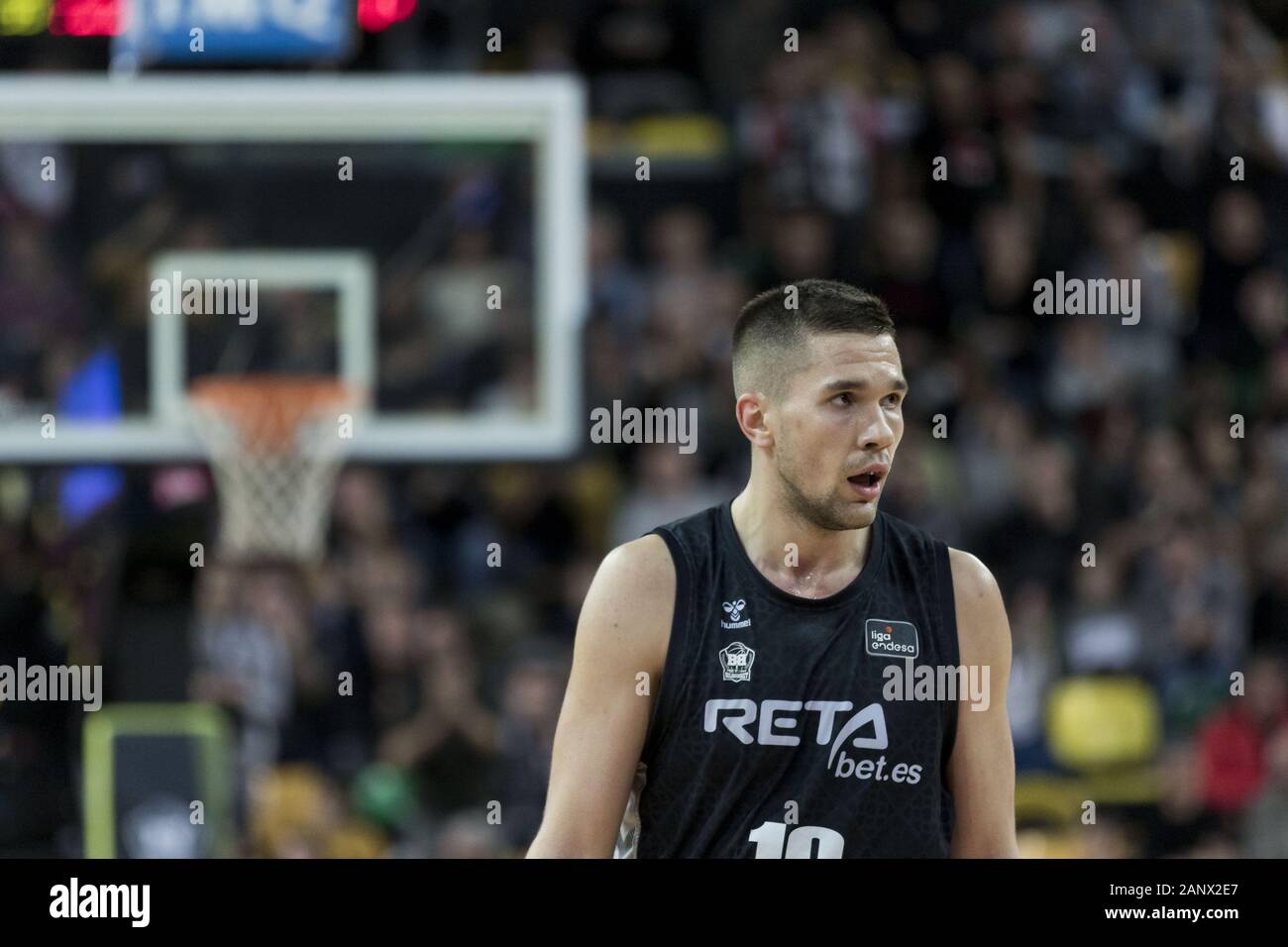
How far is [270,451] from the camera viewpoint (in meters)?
8.31

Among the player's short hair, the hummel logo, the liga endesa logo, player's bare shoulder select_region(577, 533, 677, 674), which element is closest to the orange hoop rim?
the player's short hair

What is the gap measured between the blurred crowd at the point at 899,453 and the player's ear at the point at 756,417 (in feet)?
13.3


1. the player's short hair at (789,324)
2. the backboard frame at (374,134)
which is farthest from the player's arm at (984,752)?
the backboard frame at (374,134)

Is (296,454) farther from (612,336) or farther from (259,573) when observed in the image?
(612,336)

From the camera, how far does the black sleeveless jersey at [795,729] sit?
3.65 meters

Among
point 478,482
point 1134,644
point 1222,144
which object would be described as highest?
point 1222,144

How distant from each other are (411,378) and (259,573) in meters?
1.13

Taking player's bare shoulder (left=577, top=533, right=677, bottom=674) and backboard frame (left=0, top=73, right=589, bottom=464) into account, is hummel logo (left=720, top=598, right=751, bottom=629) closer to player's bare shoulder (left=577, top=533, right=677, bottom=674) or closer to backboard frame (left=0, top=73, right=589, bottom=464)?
player's bare shoulder (left=577, top=533, right=677, bottom=674)

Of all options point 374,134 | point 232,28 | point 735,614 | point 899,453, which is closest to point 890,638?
point 735,614

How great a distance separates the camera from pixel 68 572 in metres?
8.79

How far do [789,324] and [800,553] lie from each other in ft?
1.47

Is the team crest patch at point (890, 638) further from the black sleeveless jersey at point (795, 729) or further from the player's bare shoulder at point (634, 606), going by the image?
the player's bare shoulder at point (634, 606)
